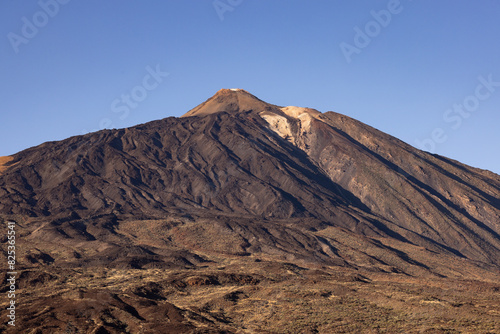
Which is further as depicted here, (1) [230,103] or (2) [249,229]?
(1) [230,103]

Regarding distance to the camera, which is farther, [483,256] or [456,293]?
[483,256]

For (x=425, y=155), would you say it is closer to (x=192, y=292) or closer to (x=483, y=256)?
(x=483, y=256)

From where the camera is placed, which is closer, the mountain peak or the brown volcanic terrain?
the brown volcanic terrain

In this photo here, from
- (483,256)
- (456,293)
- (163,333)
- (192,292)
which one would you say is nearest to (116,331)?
(163,333)

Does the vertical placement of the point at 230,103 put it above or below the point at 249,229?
above

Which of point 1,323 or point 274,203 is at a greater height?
point 274,203
